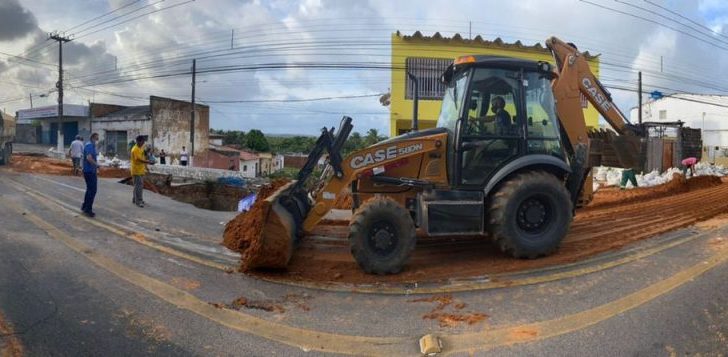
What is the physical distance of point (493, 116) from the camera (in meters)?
6.97

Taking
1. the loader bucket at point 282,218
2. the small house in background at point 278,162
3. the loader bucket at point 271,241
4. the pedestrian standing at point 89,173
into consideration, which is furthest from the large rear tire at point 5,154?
the small house in background at point 278,162

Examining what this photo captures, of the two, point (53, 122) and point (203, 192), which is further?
point (53, 122)

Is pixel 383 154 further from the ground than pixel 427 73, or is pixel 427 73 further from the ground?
pixel 427 73

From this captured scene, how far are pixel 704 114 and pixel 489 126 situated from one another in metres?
54.4

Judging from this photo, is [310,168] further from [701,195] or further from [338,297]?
[701,195]

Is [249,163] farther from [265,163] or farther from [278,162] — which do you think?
[278,162]

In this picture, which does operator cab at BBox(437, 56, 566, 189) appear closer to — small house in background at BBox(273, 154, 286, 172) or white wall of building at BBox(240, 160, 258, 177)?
white wall of building at BBox(240, 160, 258, 177)

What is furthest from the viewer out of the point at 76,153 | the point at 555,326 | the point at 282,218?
the point at 76,153

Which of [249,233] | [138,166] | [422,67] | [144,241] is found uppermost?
[422,67]

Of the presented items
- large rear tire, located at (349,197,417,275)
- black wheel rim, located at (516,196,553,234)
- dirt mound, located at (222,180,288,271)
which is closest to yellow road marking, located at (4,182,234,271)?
dirt mound, located at (222,180,288,271)

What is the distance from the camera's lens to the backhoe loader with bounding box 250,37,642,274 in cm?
662

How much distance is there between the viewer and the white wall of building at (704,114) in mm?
49375

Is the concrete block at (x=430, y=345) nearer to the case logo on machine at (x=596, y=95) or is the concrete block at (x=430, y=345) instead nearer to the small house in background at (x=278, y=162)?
the case logo on machine at (x=596, y=95)

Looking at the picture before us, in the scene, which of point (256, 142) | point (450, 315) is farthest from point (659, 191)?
point (256, 142)
